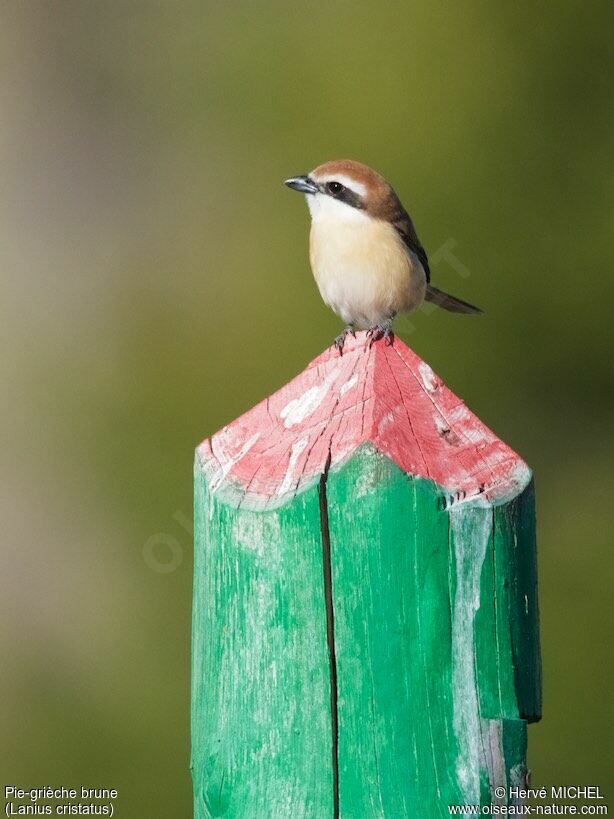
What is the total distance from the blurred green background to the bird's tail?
0.08 m

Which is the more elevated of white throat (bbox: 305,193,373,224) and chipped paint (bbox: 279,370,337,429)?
white throat (bbox: 305,193,373,224)

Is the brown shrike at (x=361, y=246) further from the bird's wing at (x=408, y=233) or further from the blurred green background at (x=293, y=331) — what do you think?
the blurred green background at (x=293, y=331)

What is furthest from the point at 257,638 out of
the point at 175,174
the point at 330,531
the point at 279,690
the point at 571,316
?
the point at 175,174

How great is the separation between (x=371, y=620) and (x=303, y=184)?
3040 mm

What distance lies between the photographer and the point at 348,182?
4.87 metres

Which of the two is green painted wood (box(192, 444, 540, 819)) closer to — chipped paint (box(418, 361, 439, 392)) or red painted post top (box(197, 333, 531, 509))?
red painted post top (box(197, 333, 531, 509))

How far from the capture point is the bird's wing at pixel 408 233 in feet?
16.8

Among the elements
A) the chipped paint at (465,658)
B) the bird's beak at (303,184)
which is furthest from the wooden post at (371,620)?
the bird's beak at (303,184)

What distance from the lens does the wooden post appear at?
2.28m

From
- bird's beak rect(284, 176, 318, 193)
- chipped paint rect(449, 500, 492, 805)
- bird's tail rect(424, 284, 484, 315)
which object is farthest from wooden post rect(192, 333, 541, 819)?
bird's tail rect(424, 284, 484, 315)

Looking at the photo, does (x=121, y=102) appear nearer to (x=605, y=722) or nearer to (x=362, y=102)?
(x=362, y=102)

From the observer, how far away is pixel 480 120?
6.04 m

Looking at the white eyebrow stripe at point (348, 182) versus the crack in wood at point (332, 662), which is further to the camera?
the white eyebrow stripe at point (348, 182)

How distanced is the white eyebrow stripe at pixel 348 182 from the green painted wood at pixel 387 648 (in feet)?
8.88
